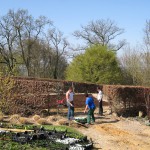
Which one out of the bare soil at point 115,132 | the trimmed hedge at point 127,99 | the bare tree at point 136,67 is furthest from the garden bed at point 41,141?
the bare tree at point 136,67

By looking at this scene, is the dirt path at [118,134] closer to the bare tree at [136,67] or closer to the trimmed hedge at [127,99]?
the trimmed hedge at [127,99]

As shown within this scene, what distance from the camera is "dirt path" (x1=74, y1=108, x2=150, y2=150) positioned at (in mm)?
14766

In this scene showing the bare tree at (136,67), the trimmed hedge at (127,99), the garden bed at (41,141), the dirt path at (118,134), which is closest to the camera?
the garden bed at (41,141)

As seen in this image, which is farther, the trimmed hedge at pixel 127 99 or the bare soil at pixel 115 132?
the trimmed hedge at pixel 127 99

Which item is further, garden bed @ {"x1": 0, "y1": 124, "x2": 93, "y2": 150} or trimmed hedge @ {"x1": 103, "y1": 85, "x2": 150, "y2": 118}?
trimmed hedge @ {"x1": 103, "y1": 85, "x2": 150, "y2": 118}

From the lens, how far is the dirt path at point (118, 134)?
1477 cm

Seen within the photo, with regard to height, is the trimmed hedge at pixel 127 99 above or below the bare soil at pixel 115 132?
above

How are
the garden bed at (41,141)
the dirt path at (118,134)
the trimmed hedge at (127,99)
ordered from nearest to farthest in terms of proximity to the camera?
the garden bed at (41,141) < the dirt path at (118,134) < the trimmed hedge at (127,99)

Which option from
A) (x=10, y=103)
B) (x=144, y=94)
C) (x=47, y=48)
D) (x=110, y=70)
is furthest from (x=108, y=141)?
(x=47, y=48)

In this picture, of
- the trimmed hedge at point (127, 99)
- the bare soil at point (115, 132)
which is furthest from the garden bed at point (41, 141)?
the trimmed hedge at point (127, 99)

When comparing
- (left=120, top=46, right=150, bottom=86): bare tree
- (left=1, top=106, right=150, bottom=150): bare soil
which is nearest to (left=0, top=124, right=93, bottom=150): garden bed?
(left=1, top=106, right=150, bottom=150): bare soil

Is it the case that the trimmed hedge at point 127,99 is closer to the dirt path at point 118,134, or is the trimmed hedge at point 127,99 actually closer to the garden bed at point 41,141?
the dirt path at point 118,134

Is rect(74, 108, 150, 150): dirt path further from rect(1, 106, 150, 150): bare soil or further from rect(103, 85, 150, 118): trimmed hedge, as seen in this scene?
rect(103, 85, 150, 118): trimmed hedge

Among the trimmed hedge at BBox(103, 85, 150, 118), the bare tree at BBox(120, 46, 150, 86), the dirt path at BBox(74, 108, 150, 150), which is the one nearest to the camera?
the dirt path at BBox(74, 108, 150, 150)
